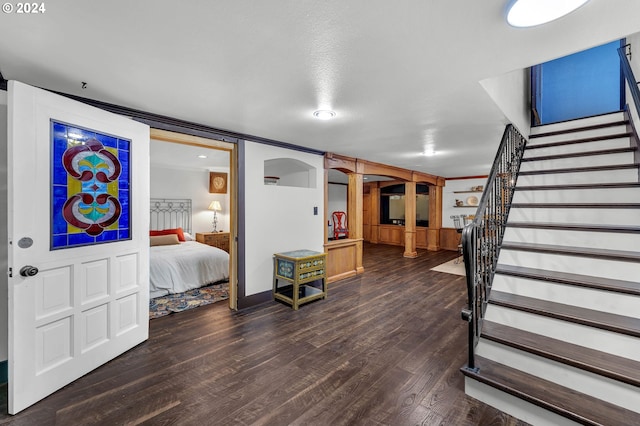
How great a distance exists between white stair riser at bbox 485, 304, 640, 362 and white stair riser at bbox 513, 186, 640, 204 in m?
1.42

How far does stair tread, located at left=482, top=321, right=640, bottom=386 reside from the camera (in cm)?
150

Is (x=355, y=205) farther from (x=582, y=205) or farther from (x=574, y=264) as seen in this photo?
(x=574, y=264)

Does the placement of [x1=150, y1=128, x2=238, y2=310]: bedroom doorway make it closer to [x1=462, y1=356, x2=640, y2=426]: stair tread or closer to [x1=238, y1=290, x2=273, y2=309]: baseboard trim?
[x1=238, y1=290, x2=273, y2=309]: baseboard trim

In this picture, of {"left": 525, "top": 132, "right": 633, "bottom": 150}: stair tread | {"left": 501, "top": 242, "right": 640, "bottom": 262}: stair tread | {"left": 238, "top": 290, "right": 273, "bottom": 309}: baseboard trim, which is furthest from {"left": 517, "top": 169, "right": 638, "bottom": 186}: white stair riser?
{"left": 238, "top": 290, "right": 273, "bottom": 309}: baseboard trim

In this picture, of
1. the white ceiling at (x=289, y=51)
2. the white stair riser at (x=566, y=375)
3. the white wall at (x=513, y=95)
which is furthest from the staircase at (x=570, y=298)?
the white ceiling at (x=289, y=51)

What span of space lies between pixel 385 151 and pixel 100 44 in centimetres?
377

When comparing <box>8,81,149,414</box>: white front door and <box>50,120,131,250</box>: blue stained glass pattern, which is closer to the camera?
<box>8,81,149,414</box>: white front door

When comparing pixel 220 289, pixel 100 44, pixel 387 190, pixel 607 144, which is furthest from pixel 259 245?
pixel 387 190

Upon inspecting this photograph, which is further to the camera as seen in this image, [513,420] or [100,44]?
[513,420]

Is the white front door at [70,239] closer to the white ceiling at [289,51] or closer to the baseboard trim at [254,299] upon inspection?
the white ceiling at [289,51]

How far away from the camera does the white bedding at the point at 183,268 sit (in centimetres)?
385

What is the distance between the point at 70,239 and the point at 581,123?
5605 mm

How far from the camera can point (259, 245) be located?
3.69 meters

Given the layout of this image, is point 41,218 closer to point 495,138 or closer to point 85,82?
point 85,82
